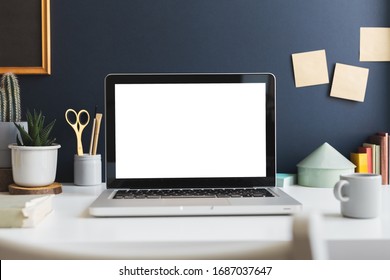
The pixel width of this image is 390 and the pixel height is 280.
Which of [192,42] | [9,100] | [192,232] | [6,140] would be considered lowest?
[192,232]

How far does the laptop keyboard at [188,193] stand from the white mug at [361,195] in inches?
7.1

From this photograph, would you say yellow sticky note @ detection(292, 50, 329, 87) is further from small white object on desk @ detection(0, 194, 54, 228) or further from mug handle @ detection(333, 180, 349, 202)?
small white object on desk @ detection(0, 194, 54, 228)

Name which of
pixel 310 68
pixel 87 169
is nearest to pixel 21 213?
pixel 87 169

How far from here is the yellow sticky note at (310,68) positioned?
4.52 ft

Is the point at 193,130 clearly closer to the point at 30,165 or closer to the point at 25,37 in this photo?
the point at 30,165

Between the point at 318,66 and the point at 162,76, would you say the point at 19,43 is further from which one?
the point at 318,66

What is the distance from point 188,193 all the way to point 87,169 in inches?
12.9

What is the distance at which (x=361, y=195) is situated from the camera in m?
0.89

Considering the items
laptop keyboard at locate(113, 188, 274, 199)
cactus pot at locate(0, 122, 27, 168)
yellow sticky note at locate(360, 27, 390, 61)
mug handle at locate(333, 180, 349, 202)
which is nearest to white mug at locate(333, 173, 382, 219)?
mug handle at locate(333, 180, 349, 202)

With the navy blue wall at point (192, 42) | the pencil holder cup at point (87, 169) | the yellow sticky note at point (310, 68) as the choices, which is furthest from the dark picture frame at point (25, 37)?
the yellow sticky note at point (310, 68)

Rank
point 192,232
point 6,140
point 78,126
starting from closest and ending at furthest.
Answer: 1. point 192,232
2. point 6,140
3. point 78,126
